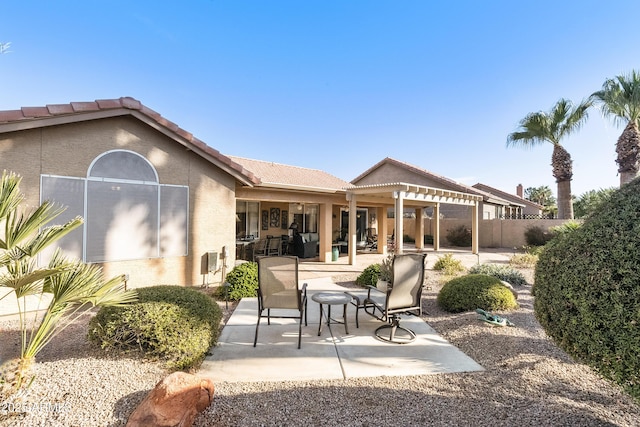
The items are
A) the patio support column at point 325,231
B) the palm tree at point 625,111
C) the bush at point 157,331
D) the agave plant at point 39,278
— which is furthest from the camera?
the palm tree at point 625,111

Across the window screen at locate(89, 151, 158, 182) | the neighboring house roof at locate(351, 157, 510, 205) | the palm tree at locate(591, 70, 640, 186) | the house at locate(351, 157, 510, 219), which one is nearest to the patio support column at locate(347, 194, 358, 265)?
the window screen at locate(89, 151, 158, 182)

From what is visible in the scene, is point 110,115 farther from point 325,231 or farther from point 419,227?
point 419,227

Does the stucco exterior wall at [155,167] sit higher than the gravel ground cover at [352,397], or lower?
higher

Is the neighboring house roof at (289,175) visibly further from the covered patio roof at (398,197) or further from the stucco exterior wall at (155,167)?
the stucco exterior wall at (155,167)

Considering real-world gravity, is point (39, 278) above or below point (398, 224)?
below

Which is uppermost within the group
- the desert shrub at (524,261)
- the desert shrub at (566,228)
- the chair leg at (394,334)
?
the desert shrub at (566,228)

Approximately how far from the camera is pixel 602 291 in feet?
7.79

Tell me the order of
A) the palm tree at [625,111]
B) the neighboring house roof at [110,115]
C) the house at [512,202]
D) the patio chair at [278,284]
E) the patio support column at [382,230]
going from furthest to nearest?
the house at [512,202] < the patio support column at [382,230] < the palm tree at [625,111] < the neighboring house roof at [110,115] < the patio chair at [278,284]

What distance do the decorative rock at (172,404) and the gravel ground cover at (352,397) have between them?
18cm

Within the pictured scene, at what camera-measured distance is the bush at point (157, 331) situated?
11.9 ft

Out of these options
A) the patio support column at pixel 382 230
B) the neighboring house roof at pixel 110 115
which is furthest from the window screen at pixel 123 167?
the patio support column at pixel 382 230

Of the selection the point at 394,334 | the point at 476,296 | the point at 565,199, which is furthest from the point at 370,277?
the point at 565,199

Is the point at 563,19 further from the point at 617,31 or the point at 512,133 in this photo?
the point at 512,133

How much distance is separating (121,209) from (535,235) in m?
23.9
